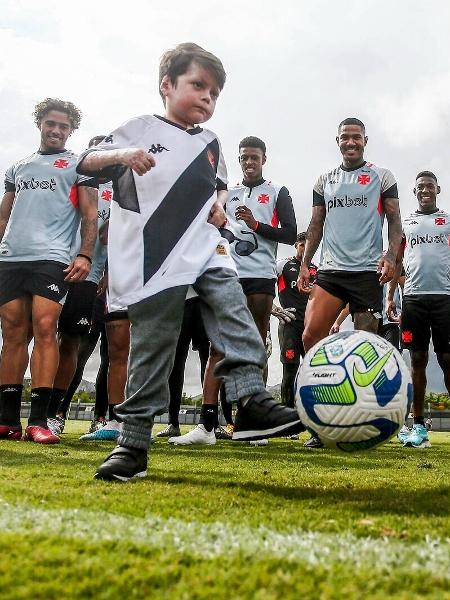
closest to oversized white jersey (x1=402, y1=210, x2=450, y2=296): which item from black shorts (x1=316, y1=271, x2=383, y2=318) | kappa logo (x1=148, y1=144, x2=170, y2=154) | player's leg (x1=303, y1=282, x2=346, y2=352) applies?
black shorts (x1=316, y1=271, x2=383, y2=318)

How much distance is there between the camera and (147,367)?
120 inches

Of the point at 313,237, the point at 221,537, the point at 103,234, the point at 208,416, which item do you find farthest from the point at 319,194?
the point at 221,537

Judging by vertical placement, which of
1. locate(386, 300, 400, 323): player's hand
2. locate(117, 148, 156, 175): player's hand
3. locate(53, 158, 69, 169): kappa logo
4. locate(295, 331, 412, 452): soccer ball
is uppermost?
locate(53, 158, 69, 169): kappa logo

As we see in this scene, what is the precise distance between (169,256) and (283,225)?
3.87 metres

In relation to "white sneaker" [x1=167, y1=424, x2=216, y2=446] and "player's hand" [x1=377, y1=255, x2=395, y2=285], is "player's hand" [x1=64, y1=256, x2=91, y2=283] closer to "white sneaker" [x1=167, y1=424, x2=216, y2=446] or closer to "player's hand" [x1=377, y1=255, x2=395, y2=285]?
"white sneaker" [x1=167, y1=424, x2=216, y2=446]

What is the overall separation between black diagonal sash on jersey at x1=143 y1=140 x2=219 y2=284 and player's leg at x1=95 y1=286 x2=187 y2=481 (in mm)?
153

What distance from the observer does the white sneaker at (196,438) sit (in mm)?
5742

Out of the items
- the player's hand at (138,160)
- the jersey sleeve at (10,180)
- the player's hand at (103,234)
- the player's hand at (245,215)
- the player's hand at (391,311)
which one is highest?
the jersey sleeve at (10,180)

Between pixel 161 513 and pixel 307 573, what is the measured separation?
73 cm

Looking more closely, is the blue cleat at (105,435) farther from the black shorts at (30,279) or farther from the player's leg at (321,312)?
the player's leg at (321,312)

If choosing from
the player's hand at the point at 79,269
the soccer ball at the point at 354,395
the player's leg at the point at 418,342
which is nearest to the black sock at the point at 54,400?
the player's hand at the point at 79,269

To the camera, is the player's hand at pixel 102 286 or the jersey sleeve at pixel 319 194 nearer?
the jersey sleeve at pixel 319 194

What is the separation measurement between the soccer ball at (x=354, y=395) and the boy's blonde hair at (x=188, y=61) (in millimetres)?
1480

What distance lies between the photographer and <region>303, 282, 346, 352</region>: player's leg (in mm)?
5570
